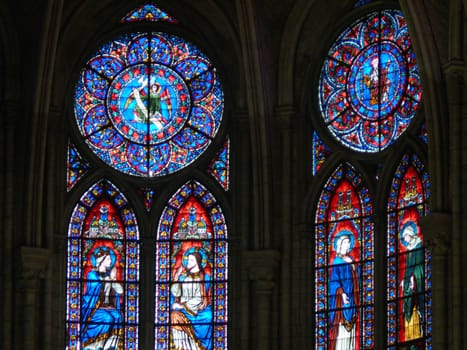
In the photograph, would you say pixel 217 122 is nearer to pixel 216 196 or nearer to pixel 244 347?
pixel 216 196

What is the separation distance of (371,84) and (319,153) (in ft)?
4.66

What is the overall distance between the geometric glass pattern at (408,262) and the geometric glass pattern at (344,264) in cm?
45

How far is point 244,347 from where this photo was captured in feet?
111

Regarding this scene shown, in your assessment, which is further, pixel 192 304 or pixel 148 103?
pixel 148 103

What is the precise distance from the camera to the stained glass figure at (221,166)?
35.4 metres

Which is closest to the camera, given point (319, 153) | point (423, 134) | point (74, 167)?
point (423, 134)

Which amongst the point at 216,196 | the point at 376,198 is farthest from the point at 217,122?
the point at 376,198

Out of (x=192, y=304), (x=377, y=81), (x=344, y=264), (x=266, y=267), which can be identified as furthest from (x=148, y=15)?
(x=344, y=264)

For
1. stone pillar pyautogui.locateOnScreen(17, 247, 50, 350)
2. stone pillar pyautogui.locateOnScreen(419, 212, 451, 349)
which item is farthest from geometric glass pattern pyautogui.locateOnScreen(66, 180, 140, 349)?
stone pillar pyautogui.locateOnScreen(419, 212, 451, 349)

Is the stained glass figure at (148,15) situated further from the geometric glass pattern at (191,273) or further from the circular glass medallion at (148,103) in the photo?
the geometric glass pattern at (191,273)

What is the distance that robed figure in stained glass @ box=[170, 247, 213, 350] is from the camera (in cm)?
3475

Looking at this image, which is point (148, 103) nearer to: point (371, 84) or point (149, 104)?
point (149, 104)

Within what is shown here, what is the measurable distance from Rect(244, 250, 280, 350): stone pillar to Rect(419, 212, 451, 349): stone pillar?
343 centimetres

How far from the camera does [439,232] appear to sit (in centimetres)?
3108
